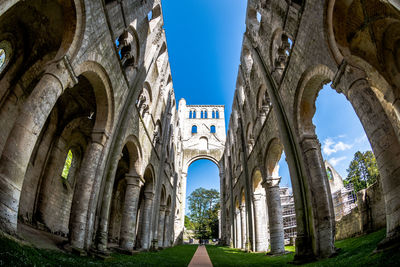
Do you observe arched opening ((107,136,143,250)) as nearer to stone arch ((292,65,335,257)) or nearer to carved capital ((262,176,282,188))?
carved capital ((262,176,282,188))

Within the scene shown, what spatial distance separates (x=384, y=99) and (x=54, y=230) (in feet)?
47.8

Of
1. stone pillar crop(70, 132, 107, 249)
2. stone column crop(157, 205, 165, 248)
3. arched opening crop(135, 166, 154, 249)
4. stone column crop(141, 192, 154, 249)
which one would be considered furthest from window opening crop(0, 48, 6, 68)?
stone column crop(157, 205, 165, 248)

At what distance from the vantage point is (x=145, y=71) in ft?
37.3

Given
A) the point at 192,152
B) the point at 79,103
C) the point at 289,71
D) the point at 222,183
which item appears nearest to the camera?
the point at 289,71

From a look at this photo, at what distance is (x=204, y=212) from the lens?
48.2 m

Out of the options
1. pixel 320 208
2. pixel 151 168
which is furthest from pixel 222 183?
pixel 320 208

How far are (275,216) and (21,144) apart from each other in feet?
34.4

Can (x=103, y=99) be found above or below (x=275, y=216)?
above

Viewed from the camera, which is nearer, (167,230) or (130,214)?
(130,214)

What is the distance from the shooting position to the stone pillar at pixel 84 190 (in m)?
6.63

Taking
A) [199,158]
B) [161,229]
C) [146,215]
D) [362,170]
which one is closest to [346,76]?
[146,215]

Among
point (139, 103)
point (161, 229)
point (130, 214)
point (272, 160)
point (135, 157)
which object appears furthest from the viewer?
point (161, 229)

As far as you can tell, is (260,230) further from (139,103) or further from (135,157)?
(139,103)

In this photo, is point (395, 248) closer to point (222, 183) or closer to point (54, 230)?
point (54, 230)
